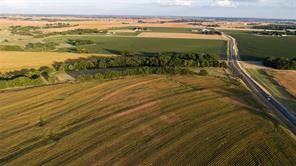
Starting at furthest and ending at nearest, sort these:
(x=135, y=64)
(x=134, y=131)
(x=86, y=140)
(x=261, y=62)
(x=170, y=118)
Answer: (x=261, y=62), (x=135, y=64), (x=170, y=118), (x=134, y=131), (x=86, y=140)

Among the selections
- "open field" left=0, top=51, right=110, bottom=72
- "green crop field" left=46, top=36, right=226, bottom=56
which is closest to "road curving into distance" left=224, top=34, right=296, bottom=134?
"green crop field" left=46, top=36, right=226, bottom=56

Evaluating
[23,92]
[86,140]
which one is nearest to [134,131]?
[86,140]

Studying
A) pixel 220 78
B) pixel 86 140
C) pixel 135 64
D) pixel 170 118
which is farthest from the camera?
pixel 135 64

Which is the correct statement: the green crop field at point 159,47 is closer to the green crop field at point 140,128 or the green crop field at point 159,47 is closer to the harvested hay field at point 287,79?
the harvested hay field at point 287,79

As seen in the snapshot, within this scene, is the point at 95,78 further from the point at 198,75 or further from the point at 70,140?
the point at 70,140

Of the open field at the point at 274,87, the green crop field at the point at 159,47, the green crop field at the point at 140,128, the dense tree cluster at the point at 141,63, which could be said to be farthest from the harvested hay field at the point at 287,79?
the green crop field at the point at 159,47
